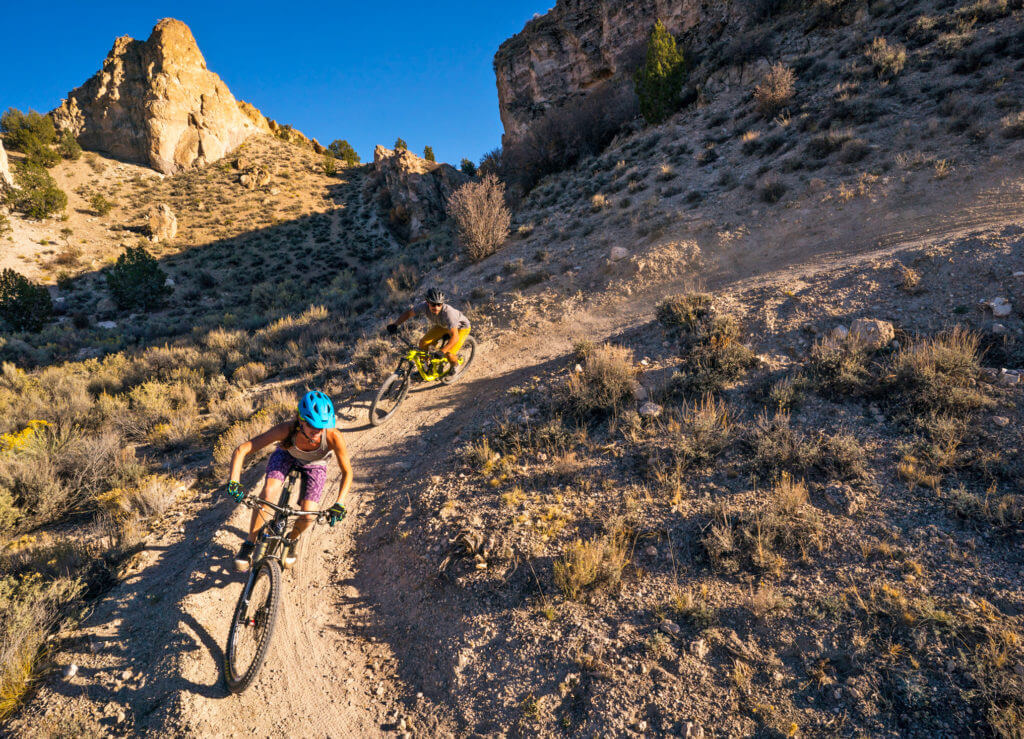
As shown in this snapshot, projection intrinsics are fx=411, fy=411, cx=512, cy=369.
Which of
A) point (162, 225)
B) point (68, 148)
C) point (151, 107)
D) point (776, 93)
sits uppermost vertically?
point (151, 107)

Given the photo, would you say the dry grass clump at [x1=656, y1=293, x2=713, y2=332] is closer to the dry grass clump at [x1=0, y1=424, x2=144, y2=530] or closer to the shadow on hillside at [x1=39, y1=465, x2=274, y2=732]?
the shadow on hillside at [x1=39, y1=465, x2=274, y2=732]

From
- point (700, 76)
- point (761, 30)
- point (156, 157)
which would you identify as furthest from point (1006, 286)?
point (156, 157)

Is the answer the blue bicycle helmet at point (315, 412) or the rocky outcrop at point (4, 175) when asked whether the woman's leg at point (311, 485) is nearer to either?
the blue bicycle helmet at point (315, 412)

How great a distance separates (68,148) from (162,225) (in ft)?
63.4

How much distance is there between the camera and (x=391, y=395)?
25.7 feet

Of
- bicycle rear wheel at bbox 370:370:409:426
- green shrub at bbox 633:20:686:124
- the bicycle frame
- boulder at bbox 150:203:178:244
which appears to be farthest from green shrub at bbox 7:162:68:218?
green shrub at bbox 633:20:686:124

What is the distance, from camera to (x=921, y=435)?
472cm

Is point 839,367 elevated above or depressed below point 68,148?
below

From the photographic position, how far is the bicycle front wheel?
356 centimetres

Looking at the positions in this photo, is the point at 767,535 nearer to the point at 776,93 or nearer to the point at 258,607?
the point at 258,607

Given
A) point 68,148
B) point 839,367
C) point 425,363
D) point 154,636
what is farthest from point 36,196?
point 839,367

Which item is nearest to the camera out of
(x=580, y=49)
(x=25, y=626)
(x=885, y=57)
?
(x=25, y=626)

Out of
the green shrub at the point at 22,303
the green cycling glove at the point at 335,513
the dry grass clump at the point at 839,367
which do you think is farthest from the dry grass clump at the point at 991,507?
the green shrub at the point at 22,303

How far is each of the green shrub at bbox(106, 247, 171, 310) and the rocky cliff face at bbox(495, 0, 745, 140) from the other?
2870cm
